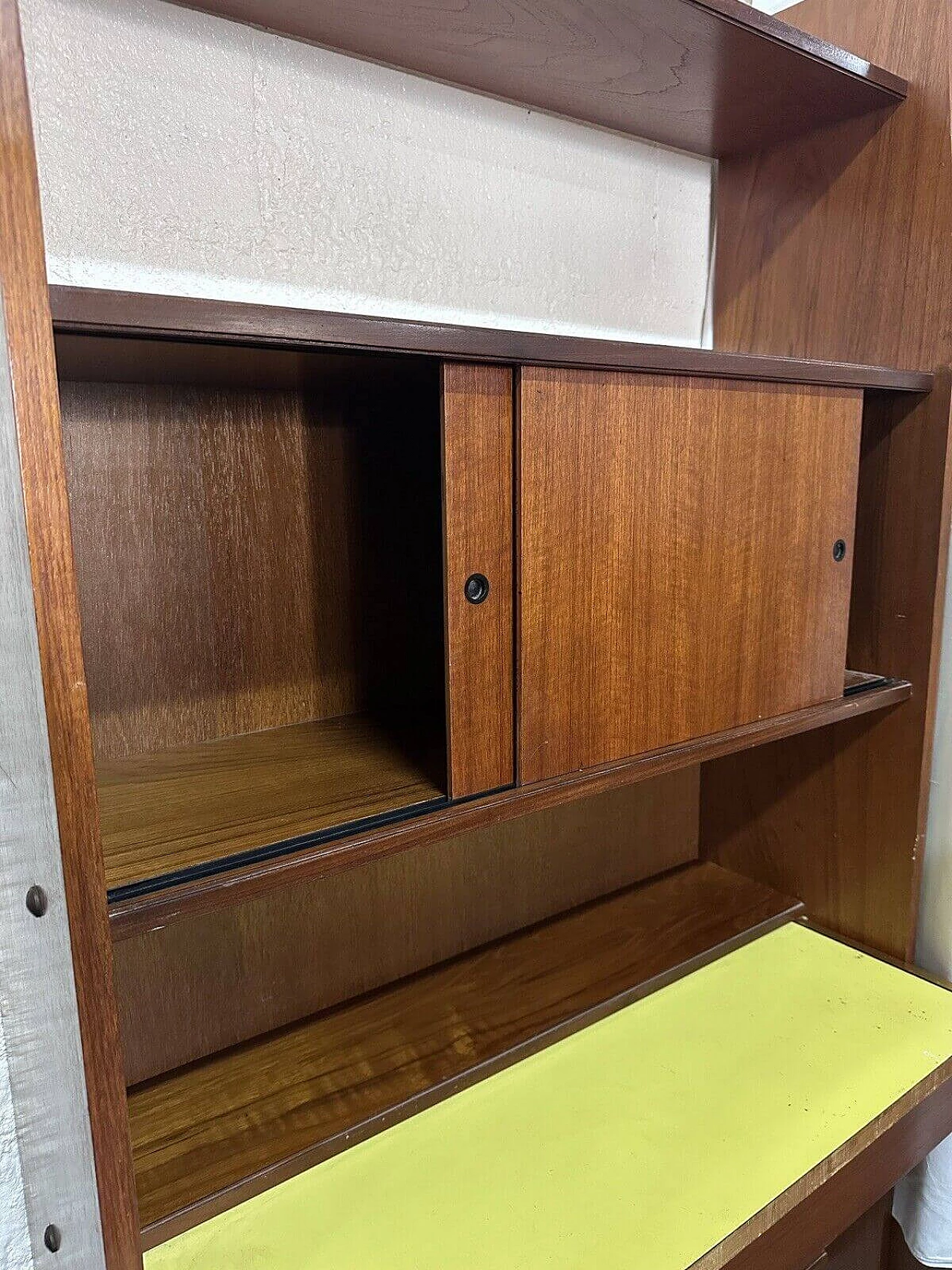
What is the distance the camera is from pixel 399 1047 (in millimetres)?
1002

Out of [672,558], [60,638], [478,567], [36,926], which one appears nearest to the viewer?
[60,638]

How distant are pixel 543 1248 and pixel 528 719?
1.49 feet

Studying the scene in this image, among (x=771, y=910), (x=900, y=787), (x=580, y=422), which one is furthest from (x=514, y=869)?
(x=580, y=422)

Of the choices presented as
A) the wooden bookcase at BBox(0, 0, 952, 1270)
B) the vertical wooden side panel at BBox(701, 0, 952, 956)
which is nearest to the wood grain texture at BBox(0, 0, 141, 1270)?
the wooden bookcase at BBox(0, 0, 952, 1270)

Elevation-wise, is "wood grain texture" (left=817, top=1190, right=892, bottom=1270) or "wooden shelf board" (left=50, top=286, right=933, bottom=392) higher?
"wooden shelf board" (left=50, top=286, right=933, bottom=392)

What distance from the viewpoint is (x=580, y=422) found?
0.77 metres

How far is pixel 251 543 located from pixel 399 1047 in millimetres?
583

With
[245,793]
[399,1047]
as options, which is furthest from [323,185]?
[399,1047]

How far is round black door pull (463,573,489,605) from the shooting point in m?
0.73

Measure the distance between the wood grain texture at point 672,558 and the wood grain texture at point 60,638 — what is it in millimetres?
380

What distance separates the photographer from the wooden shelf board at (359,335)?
54 centimetres

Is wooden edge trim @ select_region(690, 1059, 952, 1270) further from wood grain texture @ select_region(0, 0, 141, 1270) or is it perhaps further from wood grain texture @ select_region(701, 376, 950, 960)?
wood grain texture @ select_region(0, 0, 141, 1270)

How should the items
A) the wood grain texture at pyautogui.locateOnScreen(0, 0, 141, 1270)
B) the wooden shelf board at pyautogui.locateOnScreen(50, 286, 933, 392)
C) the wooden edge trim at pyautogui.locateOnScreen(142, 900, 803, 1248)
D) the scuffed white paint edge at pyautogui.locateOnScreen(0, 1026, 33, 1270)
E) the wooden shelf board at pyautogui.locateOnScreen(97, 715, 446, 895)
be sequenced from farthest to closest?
the scuffed white paint edge at pyautogui.locateOnScreen(0, 1026, 33, 1270) < the wooden edge trim at pyautogui.locateOnScreen(142, 900, 803, 1248) < the wooden shelf board at pyautogui.locateOnScreen(97, 715, 446, 895) < the wooden shelf board at pyautogui.locateOnScreen(50, 286, 933, 392) < the wood grain texture at pyautogui.locateOnScreen(0, 0, 141, 1270)

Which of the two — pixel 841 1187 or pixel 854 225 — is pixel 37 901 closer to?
pixel 841 1187
